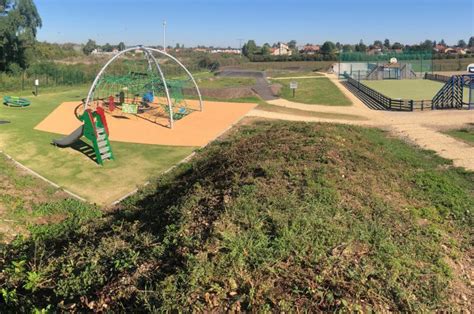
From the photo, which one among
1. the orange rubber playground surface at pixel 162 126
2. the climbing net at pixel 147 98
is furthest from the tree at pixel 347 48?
the orange rubber playground surface at pixel 162 126

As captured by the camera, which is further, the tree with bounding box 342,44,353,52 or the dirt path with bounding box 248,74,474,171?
the tree with bounding box 342,44,353,52

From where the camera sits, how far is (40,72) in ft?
145

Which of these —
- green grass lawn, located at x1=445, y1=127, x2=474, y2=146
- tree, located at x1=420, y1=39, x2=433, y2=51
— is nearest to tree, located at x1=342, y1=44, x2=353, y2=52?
tree, located at x1=420, y1=39, x2=433, y2=51

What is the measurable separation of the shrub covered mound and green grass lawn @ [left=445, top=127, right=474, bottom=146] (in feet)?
28.1

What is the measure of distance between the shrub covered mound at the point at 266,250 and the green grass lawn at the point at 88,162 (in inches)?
145

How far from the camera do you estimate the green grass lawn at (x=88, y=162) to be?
44.5 feet

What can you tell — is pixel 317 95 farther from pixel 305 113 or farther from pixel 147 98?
pixel 147 98

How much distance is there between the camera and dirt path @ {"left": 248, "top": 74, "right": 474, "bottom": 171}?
1554 cm

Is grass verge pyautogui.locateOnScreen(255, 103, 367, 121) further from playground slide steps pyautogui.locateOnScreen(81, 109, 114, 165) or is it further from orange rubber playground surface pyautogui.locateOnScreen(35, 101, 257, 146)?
playground slide steps pyautogui.locateOnScreen(81, 109, 114, 165)

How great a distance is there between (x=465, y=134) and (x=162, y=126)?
575 inches

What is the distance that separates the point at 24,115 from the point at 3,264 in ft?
68.5

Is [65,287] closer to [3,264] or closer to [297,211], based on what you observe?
[3,264]

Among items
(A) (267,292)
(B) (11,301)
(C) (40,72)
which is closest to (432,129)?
(A) (267,292)

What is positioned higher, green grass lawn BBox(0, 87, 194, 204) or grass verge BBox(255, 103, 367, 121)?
grass verge BBox(255, 103, 367, 121)
